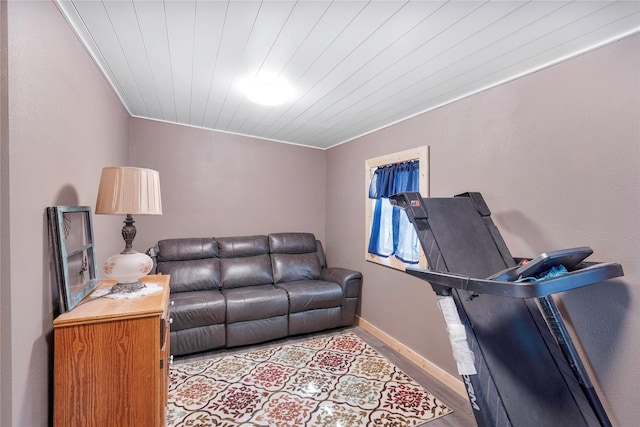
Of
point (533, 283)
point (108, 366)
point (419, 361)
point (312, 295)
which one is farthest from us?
point (312, 295)

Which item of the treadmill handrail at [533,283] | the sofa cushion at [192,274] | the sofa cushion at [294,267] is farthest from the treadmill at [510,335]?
the sofa cushion at [192,274]

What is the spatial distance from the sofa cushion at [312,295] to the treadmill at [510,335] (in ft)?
5.85

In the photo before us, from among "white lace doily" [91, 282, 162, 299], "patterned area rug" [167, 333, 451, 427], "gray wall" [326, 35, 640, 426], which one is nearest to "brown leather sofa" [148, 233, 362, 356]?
"patterned area rug" [167, 333, 451, 427]

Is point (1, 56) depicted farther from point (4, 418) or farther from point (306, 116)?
point (306, 116)

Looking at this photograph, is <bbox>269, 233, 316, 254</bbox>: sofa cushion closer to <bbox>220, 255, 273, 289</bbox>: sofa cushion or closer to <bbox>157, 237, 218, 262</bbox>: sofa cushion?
<bbox>220, 255, 273, 289</bbox>: sofa cushion

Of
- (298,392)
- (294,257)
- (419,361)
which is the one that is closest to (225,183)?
(294,257)

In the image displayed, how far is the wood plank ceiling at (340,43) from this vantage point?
1.33m

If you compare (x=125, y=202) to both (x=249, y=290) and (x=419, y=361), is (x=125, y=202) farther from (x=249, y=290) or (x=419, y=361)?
(x=419, y=361)

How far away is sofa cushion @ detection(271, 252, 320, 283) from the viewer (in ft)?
11.8

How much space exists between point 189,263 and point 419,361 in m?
2.63

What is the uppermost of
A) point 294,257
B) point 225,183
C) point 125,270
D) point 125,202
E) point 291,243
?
point 225,183

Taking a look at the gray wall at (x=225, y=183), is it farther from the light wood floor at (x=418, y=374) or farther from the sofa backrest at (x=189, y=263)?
the light wood floor at (x=418, y=374)

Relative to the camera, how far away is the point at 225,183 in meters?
3.79

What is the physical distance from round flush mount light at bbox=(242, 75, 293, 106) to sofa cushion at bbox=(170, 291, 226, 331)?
1.95m
